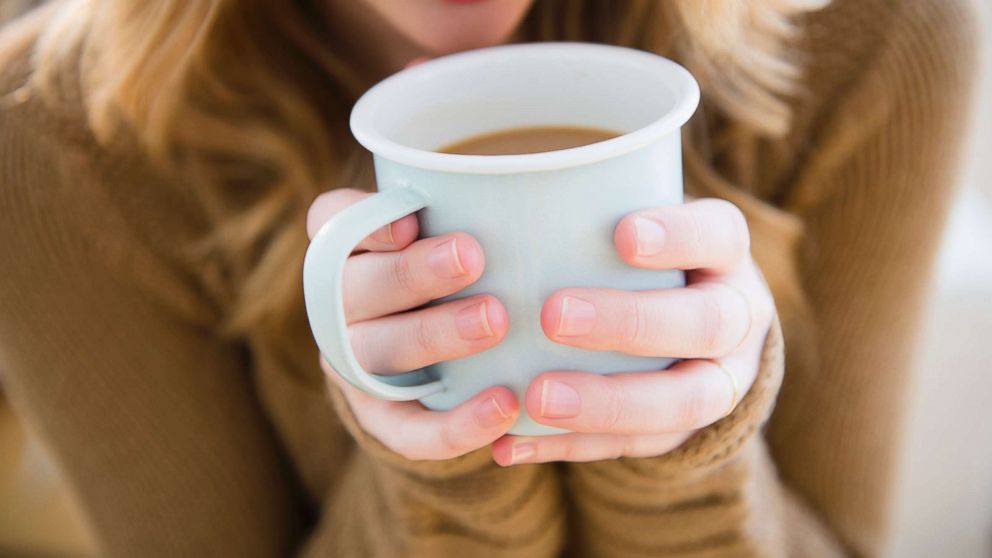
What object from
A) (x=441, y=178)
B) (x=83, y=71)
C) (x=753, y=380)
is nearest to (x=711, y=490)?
(x=753, y=380)

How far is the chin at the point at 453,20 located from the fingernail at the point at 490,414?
1.13ft

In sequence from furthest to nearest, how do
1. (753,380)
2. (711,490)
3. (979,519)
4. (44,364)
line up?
(979,519)
(44,364)
(711,490)
(753,380)

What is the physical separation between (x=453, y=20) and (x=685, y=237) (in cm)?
31

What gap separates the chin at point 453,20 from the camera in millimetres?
655

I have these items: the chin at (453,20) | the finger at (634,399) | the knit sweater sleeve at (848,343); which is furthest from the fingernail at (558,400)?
the chin at (453,20)

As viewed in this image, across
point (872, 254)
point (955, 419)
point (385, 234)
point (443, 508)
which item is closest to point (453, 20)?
point (385, 234)

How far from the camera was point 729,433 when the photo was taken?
0.56m

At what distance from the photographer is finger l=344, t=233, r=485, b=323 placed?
1.33 feet

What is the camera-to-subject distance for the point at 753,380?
21.9 inches

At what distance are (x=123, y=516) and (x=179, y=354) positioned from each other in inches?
6.8

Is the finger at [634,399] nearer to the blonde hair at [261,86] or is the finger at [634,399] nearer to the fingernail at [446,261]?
the fingernail at [446,261]

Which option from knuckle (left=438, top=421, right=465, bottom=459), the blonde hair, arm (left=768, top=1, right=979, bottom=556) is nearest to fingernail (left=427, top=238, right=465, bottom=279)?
knuckle (left=438, top=421, right=465, bottom=459)

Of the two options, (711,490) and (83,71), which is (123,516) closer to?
(83,71)

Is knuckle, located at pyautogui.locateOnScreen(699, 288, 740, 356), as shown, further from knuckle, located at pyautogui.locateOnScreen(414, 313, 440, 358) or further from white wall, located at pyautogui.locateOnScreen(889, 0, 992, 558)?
white wall, located at pyautogui.locateOnScreen(889, 0, 992, 558)
